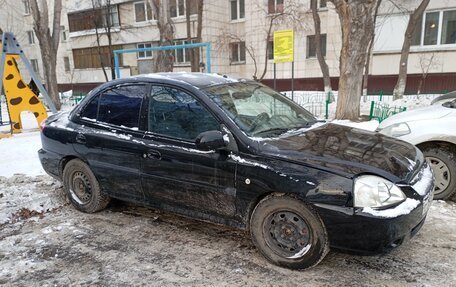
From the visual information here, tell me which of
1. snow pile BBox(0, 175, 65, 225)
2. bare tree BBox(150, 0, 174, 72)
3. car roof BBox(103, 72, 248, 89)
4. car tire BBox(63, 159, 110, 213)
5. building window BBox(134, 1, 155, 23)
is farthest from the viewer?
building window BBox(134, 1, 155, 23)

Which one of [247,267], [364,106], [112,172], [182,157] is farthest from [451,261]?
[364,106]

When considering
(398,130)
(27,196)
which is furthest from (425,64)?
(27,196)

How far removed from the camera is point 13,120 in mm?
9719

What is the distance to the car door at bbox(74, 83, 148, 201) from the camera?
369cm

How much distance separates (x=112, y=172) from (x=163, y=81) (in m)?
1.15

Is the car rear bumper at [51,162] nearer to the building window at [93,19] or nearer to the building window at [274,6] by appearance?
the building window at [274,6]

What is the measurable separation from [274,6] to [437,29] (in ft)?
28.0

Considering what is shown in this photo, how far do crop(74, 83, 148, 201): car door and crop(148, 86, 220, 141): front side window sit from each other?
178mm

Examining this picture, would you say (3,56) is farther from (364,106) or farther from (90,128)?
(364,106)

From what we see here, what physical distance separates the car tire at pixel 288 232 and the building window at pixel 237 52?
66.7 feet

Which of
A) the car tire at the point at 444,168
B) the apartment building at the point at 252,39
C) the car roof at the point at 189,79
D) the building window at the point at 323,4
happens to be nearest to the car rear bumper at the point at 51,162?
the car roof at the point at 189,79

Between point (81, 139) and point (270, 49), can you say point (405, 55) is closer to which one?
point (270, 49)

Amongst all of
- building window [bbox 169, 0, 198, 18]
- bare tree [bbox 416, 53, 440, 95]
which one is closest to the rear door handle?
bare tree [bbox 416, 53, 440, 95]

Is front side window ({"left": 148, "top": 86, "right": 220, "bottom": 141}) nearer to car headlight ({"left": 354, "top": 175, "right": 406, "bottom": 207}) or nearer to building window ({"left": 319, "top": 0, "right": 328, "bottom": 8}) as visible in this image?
car headlight ({"left": 354, "top": 175, "right": 406, "bottom": 207})
